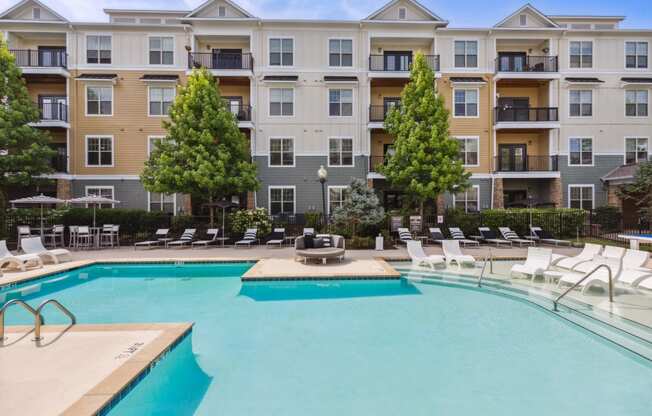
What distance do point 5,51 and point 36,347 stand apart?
68.7 feet

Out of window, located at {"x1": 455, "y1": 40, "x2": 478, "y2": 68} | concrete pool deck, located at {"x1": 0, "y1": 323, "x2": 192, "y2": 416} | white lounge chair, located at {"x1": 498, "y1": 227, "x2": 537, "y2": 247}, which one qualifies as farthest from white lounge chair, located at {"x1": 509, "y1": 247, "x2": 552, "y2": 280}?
window, located at {"x1": 455, "y1": 40, "x2": 478, "y2": 68}

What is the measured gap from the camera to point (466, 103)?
22.0 metres

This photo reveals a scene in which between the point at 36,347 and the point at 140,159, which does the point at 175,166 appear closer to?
the point at 140,159

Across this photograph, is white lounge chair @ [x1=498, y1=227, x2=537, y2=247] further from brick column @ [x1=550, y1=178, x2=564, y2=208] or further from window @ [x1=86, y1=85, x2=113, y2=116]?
window @ [x1=86, y1=85, x2=113, y2=116]

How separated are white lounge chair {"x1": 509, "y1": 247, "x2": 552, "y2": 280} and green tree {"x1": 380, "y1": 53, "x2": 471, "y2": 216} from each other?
26.0ft

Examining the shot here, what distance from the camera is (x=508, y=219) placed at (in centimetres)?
1859

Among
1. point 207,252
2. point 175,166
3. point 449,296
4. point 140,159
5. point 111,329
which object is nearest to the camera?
point 111,329

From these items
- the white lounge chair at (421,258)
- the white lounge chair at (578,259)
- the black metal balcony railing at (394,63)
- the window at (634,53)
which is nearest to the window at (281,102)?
the black metal balcony railing at (394,63)

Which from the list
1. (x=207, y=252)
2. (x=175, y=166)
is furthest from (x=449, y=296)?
(x=175, y=166)

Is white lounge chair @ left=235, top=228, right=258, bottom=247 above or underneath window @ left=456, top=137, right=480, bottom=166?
underneath

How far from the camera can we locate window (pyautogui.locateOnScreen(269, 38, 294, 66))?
2155 cm

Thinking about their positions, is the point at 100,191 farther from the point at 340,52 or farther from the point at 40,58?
the point at 340,52

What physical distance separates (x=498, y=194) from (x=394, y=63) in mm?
10584

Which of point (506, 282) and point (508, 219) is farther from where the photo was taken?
point (508, 219)
